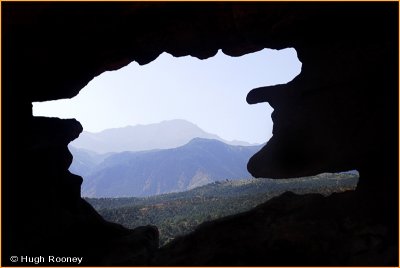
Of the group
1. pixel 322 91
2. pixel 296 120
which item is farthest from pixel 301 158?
pixel 322 91

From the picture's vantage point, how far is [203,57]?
61.4ft

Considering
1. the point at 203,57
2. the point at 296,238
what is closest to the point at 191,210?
the point at 203,57

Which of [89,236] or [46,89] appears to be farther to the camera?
[46,89]

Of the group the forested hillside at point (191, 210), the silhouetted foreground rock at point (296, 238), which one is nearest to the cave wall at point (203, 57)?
the silhouetted foreground rock at point (296, 238)

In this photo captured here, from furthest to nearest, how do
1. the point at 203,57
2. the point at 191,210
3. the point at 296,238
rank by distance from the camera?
1. the point at 191,210
2. the point at 203,57
3. the point at 296,238

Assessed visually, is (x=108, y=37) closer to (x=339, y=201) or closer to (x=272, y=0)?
(x=272, y=0)

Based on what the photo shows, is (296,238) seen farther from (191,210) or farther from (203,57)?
(191,210)

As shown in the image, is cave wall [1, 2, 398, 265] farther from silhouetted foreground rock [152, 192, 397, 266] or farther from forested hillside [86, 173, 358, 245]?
forested hillside [86, 173, 358, 245]

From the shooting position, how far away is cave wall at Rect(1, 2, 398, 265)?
13883mm

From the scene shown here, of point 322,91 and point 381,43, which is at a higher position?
point 381,43

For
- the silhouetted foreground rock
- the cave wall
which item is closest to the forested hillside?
the cave wall

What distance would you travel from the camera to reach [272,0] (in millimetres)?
13367

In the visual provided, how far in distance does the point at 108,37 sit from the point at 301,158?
465 inches

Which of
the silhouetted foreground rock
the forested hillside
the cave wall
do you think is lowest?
the forested hillside
